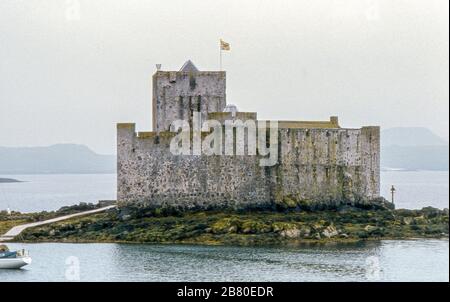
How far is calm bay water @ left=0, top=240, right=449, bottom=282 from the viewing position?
34.6m

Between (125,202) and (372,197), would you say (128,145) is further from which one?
(372,197)

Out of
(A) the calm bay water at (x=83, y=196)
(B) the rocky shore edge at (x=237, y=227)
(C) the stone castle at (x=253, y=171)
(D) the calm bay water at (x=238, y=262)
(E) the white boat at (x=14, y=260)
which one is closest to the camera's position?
(D) the calm bay water at (x=238, y=262)

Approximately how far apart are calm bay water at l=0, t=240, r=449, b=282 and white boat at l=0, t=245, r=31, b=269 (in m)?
0.23

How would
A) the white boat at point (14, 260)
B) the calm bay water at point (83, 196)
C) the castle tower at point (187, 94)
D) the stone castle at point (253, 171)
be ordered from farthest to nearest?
1. the calm bay water at point (83, 196)
2. the castle tower at point (187, 94)
3. the stone castle at point (253, 171)
4. the white boat at point (14, 260)

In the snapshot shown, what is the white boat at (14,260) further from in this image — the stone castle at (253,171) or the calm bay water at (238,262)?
the stone castle at (253,171)

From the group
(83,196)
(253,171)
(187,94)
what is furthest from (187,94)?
(83,196)

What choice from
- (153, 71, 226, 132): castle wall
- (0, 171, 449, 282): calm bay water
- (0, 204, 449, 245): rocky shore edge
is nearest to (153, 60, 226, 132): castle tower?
(153, 71, 226, 132): castle wall

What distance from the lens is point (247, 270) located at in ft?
116

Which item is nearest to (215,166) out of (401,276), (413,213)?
(413,213)

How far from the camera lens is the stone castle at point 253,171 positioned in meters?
44.7

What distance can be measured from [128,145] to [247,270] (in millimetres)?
11079

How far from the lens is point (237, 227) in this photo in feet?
137

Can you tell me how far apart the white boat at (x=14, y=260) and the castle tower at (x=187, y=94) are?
12213 millimetres

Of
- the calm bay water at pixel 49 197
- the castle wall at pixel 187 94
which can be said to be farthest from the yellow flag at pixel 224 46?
the calm bay water at pixel 49 197
